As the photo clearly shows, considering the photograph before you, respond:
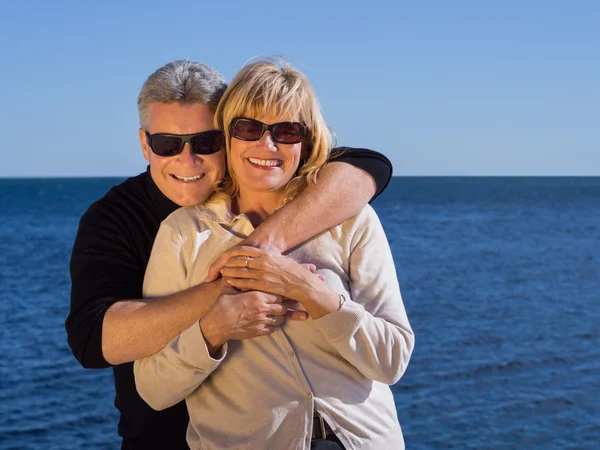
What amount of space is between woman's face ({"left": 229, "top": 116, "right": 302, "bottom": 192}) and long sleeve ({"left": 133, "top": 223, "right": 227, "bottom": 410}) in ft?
1.07

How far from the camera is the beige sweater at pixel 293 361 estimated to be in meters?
2.87

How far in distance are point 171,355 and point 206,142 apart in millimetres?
880

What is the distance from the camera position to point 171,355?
9.42 ft

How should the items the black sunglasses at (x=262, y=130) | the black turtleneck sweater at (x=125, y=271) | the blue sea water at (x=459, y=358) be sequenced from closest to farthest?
the black sunglasses at (x=262, y=130)
the black turtleneck sweater at (x=125, y=271)
the blue sea water at (x=459, y=358)

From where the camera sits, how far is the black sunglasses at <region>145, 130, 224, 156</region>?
10.9 ft

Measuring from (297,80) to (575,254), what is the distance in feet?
113

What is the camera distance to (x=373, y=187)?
3.36m

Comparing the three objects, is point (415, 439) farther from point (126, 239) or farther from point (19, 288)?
point (19, 288)

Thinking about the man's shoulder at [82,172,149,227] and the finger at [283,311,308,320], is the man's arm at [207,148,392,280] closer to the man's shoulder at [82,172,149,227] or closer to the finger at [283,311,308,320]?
the finger at [283,311,308,320]

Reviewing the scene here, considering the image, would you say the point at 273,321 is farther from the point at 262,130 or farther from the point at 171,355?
the point at 262,130

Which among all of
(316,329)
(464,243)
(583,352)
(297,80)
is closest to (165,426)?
(316,329)

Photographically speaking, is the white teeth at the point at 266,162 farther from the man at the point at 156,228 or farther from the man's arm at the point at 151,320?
the man's arm at the point at 151,320

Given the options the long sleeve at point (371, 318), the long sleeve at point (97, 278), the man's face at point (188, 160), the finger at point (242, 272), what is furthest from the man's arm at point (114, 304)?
the long sleeve at point (371, 318)

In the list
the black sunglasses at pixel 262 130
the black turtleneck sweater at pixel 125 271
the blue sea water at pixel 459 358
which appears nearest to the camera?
the black sunglasses at pixel 262 130
